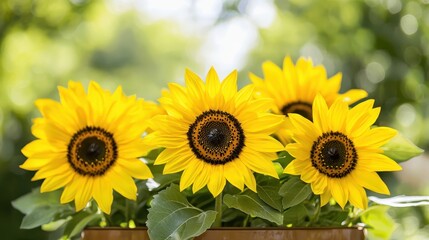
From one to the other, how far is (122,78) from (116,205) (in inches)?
282

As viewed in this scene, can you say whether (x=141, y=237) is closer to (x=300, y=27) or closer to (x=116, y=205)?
(x=116, y=205)

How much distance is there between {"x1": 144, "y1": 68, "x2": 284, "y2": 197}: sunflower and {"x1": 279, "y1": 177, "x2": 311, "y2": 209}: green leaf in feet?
0.08

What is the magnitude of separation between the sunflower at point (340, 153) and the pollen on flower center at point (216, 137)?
0.05 meters

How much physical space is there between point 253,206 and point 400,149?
0.59 feet

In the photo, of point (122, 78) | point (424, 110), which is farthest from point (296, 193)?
point (122, 78)

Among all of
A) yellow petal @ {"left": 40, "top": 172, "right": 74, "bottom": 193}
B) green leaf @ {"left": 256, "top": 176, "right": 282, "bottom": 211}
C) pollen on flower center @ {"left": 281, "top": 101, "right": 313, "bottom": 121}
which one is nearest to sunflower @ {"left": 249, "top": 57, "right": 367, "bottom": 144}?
pollen on flower center @ {"left": 281, "top": 101, "right": 313, "bottom": 121}

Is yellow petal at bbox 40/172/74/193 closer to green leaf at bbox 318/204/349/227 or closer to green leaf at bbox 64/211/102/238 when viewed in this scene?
green leaf at bbox 64/211/102/238

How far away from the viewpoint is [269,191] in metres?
0.59

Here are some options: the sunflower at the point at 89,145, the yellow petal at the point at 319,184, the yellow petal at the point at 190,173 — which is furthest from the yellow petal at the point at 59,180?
the yellow petal at the point at 319,184

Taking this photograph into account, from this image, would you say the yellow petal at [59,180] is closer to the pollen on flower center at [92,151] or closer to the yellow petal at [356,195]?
the pollen on flower center at [92,151]

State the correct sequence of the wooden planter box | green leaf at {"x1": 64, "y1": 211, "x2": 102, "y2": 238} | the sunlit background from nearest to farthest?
1. the wooden planter box
2. green leaf at {"x1": 64, "y1": 211, "x2": 102, "y2": 238}
3. the sunlit background

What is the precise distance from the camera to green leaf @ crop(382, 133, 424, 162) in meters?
0.65

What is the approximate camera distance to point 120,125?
607mm

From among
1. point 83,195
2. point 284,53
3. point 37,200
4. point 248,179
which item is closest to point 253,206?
point 248,179
